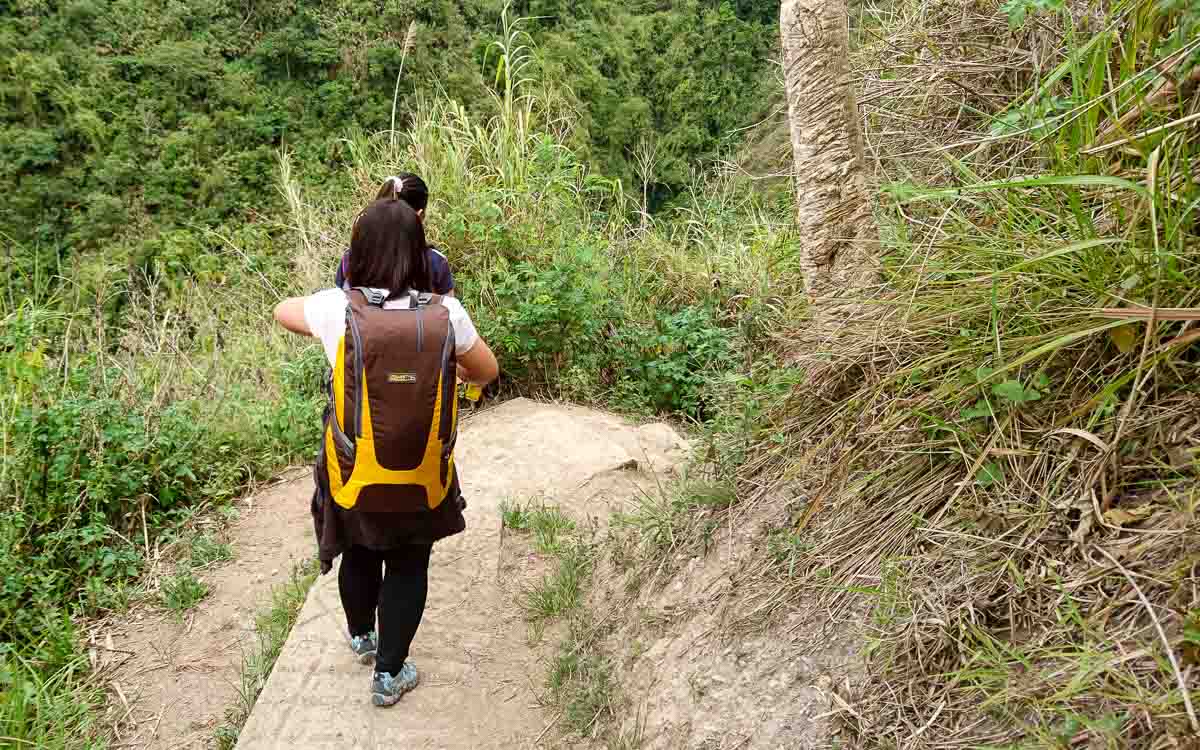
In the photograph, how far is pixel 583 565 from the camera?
123 inches

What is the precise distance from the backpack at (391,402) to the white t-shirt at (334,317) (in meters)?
0.04

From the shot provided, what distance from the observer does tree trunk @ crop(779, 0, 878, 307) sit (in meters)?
2.60

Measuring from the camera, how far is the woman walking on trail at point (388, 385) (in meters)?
2.03

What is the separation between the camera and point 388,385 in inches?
79.9

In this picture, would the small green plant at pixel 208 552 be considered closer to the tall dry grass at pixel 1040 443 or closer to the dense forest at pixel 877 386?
the dense forest at pixel 877 386

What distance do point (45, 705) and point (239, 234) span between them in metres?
12.6

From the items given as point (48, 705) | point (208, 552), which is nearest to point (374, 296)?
point (48, 705)

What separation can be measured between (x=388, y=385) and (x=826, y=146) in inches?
64.1

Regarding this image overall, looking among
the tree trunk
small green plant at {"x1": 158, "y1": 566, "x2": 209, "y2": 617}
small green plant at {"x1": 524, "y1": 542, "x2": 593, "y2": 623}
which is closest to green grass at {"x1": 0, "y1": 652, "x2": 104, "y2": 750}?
small green plant at {"x1": 158, "y1": 566, "x2": 209, "y2": 617}

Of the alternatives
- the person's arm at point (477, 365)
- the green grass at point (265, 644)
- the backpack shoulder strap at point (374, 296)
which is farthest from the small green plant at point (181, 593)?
the backpack shoulder strap at point (374, 296)

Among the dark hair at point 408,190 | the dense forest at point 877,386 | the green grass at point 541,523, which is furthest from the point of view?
the green grass at point 541,523

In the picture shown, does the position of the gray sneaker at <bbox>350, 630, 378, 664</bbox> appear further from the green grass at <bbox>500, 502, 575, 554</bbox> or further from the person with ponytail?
the person with ponytail

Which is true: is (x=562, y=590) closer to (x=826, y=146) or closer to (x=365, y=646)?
(x=365, y=646)

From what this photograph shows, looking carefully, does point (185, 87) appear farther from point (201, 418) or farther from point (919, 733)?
point (919, 733)
